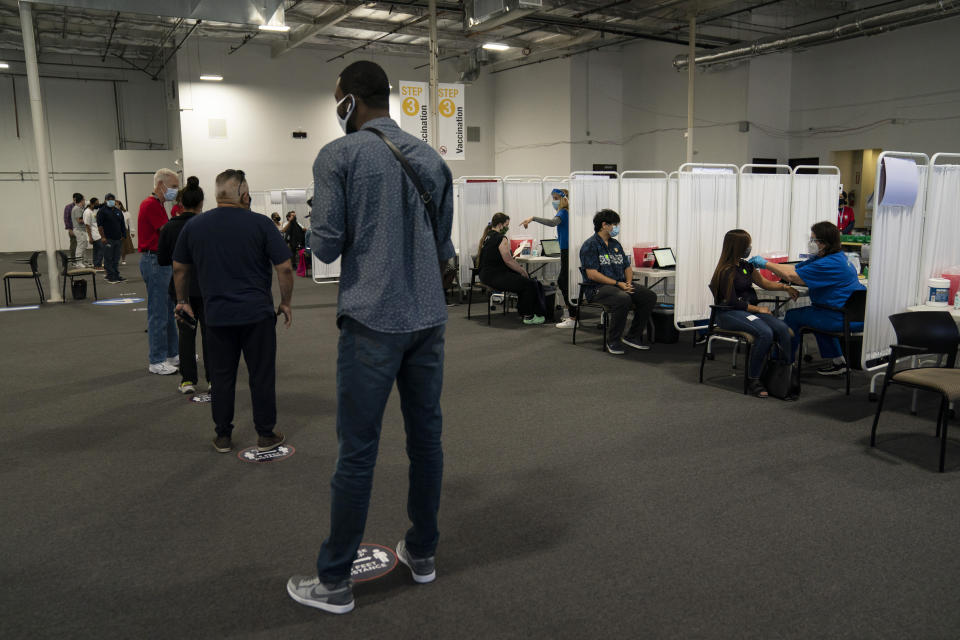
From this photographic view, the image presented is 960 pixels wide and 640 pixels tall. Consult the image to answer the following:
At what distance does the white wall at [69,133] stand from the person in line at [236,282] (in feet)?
60.9

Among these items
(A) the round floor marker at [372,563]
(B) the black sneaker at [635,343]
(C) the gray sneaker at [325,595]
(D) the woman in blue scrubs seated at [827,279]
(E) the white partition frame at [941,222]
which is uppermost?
(E) the white partition frame at [941,222]

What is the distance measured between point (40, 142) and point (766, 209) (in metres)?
9.29

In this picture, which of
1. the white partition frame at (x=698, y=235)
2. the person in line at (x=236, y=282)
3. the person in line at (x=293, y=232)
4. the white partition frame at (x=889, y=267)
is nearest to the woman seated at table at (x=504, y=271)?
the white partition frame at (x=698, y=235)

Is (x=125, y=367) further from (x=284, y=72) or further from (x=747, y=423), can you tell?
(x=284, y=72)

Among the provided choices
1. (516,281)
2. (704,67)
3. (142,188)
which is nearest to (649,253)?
(516,281)

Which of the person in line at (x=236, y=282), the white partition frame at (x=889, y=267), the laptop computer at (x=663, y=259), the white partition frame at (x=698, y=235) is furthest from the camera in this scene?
the laptop computer at (x=663, y=259)

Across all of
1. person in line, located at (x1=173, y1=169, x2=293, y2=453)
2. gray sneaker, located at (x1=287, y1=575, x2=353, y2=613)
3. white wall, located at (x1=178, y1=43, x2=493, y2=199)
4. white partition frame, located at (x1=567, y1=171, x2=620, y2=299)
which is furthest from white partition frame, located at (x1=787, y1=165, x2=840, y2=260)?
white wall, located at (x1=178, y1=43, x2=493, y2=199)

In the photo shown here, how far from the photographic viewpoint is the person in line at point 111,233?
1181 centimetres

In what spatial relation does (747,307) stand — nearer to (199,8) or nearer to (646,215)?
(646,215)

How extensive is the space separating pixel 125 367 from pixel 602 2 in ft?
35.5

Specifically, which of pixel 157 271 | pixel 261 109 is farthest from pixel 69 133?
pixel 157 271

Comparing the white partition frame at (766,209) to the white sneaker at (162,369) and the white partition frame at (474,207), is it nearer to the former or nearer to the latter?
the white partition frame at (474,207)

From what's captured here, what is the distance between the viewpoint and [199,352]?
6414mm

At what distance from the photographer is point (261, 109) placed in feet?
57.2
